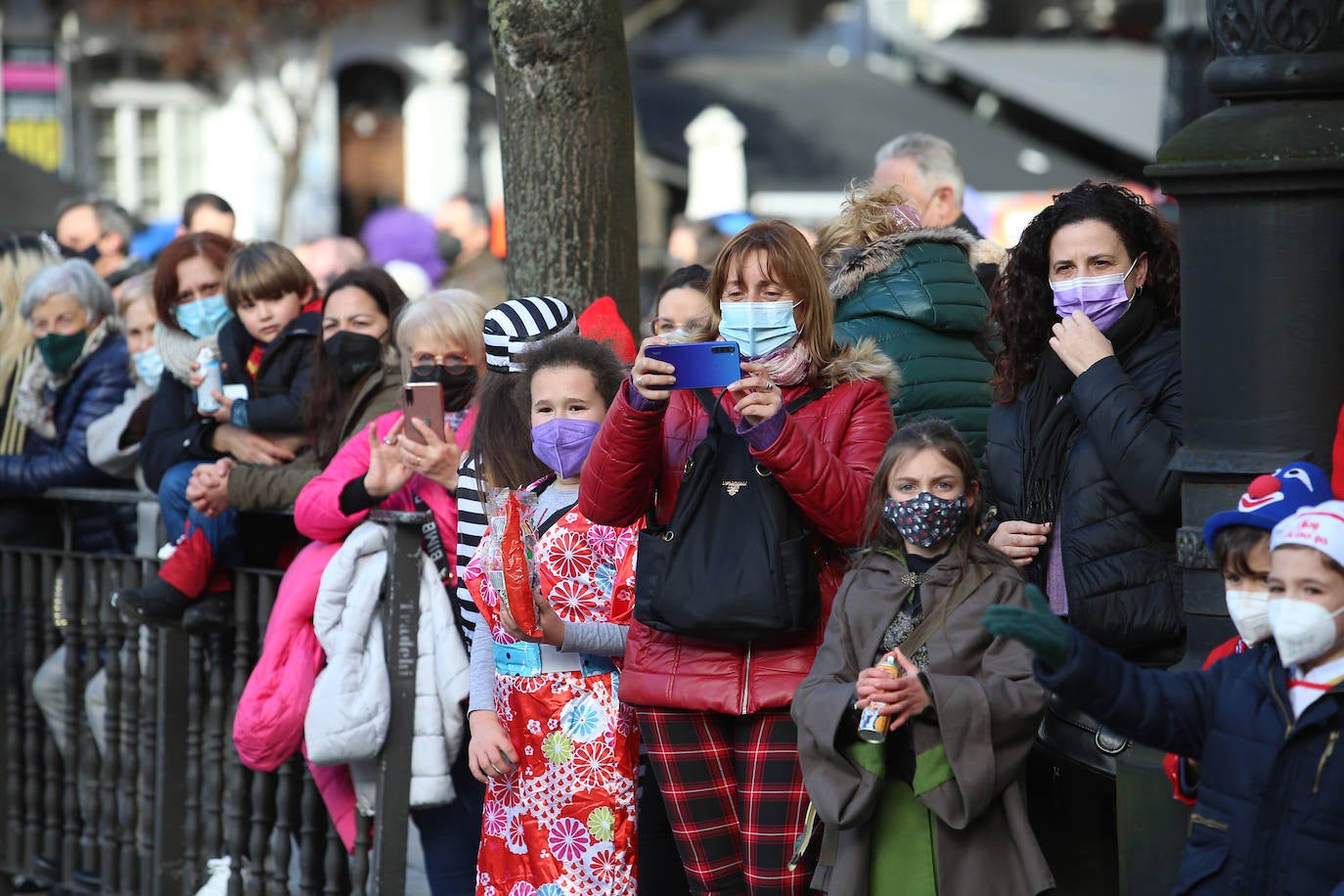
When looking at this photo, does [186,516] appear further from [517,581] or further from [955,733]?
[955,733]

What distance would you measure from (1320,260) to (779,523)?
1.30 m

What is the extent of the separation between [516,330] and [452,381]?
0.50m

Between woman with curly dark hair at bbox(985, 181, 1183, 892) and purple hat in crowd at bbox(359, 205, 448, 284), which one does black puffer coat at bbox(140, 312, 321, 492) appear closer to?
woman with curly dark hair at bbox(985, 181, 1183, 892)

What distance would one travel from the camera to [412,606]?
5176 millimetres

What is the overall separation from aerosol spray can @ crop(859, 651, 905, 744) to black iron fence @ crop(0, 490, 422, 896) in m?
1.74

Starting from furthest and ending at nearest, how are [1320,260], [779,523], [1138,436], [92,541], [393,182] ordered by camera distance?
[393,182] → [92,541] → [779,523] → [1138,436] → [1320,260]

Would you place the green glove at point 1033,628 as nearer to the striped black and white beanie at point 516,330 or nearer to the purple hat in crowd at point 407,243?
the striped black and white beanie at point 516,330

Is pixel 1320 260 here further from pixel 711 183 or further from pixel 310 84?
pixel 310 84

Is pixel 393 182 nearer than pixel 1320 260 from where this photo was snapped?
No

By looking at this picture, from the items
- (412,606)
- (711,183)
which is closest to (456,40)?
(711,183)

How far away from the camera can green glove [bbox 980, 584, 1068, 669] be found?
3.22 meters

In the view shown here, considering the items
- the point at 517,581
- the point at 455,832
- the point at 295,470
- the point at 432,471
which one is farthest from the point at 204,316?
the point at 517,581

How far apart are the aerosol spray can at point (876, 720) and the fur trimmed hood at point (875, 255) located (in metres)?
1.52

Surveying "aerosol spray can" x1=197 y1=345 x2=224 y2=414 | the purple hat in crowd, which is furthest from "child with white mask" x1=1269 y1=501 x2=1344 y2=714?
the purple hat in crowd
